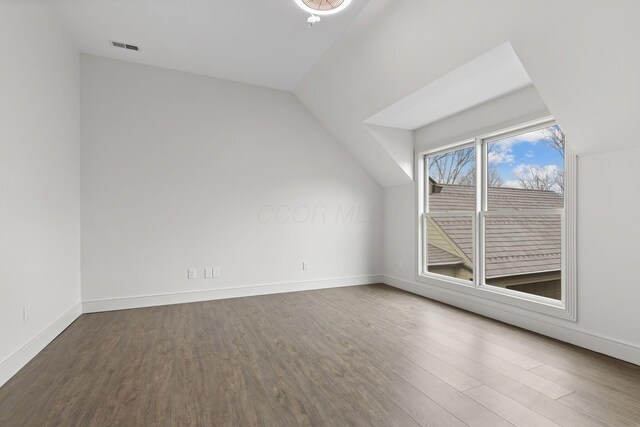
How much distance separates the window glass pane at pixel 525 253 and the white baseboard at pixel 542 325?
0.28m

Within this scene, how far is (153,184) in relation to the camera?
3926 mm

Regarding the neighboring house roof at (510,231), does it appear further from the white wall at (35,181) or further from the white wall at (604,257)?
the white wall at (35,181)

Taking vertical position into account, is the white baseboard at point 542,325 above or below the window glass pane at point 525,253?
below

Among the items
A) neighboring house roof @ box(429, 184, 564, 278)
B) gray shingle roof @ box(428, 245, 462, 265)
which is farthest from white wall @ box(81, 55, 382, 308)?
neighboring house roof @ box(429, 184, 564, 278)

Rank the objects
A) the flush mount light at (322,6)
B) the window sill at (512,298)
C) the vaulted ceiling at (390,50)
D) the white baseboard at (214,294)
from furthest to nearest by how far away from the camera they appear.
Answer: the white baseboard at (214,294), the window sill at (512,298), the flush mount light at (322,6), the vaulted ceiling at (390,50)

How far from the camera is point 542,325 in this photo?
9.54 ft

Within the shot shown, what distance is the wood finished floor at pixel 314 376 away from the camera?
5.69 ft

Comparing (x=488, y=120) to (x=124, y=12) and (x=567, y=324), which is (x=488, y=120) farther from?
(x=124, y=12)

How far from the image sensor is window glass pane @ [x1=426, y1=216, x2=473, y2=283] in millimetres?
3935

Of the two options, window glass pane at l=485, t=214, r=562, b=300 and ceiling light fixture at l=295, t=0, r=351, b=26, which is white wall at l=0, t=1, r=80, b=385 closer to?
ceiling light fixture at l=295, t=0, r=351, b=26

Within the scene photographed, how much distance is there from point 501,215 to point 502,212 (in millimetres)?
40

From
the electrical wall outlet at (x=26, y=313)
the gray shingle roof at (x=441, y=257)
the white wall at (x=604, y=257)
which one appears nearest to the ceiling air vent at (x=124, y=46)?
the electrical wall outlet at (x=26, y=313)

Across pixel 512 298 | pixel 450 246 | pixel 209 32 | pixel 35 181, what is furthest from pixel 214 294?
pixel 512 298

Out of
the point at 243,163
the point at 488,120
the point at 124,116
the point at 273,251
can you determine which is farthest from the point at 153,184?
the point at 488,120
